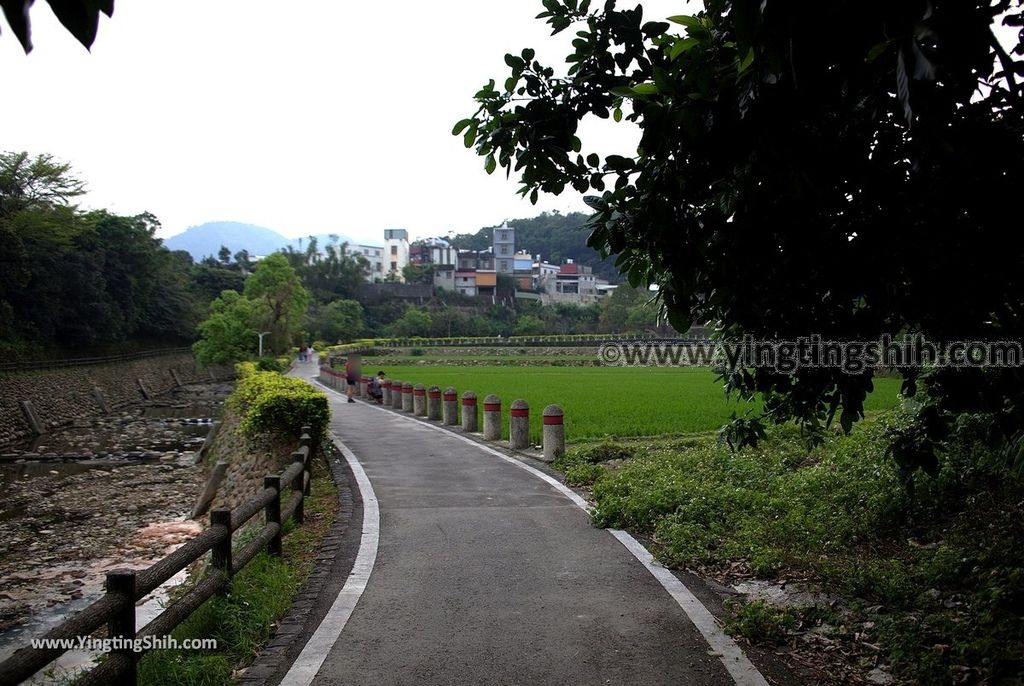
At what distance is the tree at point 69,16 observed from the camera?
1.72 meters

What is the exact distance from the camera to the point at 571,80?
4.69m

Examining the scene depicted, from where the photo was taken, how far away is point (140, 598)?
4641mm

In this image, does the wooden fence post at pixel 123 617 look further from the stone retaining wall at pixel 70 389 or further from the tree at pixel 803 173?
the stone retaining wall at pixel 70 389

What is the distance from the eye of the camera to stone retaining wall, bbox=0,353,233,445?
100 feet

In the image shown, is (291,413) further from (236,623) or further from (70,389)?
(70,389)

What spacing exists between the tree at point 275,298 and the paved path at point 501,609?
49.6 m

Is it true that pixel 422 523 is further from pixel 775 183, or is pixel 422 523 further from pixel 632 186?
pixel 775 183

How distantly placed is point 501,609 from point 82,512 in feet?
42.8

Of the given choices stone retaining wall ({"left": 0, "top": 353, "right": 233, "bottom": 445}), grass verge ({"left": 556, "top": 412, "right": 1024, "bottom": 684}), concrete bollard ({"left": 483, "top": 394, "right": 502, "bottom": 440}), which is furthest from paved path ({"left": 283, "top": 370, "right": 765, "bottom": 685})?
stone retaining wall ({"left": 0, "top": 353, "right": 233, "bottom": 445})

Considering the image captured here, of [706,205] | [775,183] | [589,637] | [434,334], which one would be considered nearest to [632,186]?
[706,205]

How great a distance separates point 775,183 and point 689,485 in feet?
19.6

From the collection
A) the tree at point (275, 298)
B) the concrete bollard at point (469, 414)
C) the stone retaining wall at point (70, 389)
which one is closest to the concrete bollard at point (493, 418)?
the concrete bollard at point (469, 414)

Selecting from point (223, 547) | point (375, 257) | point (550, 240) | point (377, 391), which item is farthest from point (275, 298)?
point (550, 240)

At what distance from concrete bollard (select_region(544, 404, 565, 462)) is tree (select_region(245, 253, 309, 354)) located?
1843 inches
